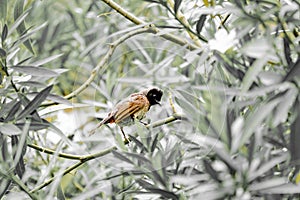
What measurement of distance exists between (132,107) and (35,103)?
0.31 ft

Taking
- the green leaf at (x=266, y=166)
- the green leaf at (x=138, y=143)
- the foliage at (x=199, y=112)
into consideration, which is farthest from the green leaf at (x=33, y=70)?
the green leaf at (x=266, y=166)

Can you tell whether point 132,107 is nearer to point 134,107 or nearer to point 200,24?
point 134,107

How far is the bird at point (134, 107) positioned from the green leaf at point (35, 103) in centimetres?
6

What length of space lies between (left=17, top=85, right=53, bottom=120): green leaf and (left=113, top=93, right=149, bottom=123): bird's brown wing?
7cm

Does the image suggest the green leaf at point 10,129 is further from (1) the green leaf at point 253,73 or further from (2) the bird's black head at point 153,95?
(1) the green leaf at point 253,73

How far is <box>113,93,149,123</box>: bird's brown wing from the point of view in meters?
0.45

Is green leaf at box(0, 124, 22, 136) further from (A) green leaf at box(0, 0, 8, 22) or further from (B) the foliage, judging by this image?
(A) green leaf at box(0, 0, 8, 22)

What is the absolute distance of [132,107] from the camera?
0.45 meters

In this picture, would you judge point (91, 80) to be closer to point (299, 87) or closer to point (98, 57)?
point (98, 57)

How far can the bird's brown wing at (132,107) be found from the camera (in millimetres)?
454

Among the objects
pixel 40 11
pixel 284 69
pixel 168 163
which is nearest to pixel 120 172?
pixel 168 163

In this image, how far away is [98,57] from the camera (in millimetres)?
566

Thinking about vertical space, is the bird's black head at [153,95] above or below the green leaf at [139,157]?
above

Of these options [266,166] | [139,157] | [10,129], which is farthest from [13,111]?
[266,166]
